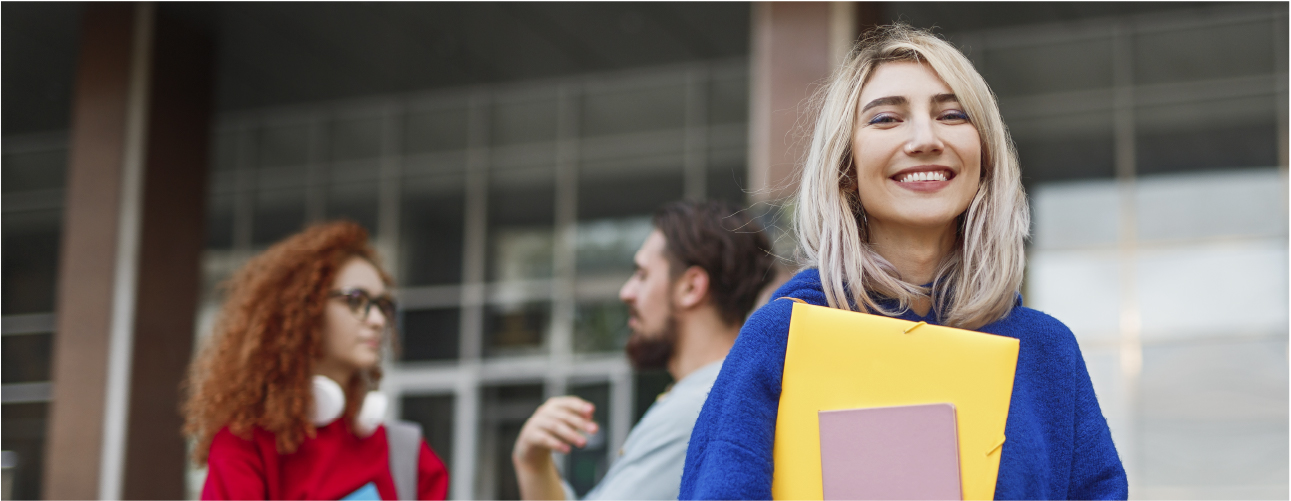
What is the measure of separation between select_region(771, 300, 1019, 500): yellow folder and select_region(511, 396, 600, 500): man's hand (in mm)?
1181

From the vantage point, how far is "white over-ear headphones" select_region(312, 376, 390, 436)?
278cm

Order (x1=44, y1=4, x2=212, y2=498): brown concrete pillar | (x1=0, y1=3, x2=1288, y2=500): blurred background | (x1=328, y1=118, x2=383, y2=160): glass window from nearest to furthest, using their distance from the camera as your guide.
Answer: (x1=44, y1=4, x2=212, y2=498): brown concrete pillar < (x1=0, y1=3, x2=1288, y2=500): blurred background < (x1=328, y1=118, x2=383, y2=160): glass window

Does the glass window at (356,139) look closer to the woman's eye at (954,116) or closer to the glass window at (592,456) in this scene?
the glass window at (592,456)

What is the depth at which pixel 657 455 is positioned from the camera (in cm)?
254

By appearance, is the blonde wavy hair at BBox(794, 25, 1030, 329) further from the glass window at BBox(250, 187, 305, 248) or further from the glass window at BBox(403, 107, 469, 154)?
the glass window at BBox(250, 187, 305, 248)

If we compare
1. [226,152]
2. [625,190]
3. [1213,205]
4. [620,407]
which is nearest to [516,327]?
[620,407]

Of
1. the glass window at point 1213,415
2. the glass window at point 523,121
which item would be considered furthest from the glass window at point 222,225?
the glass window at point 1213,415

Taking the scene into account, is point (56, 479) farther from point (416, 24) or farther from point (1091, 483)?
point (1091, 483)

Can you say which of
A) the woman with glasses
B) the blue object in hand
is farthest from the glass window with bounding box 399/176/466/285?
the blue object in hand

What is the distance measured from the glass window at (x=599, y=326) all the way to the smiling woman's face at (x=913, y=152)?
9989 mm

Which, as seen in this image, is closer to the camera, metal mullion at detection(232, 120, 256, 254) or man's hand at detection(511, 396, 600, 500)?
man's hand at detection(511, 396, 600, 500)

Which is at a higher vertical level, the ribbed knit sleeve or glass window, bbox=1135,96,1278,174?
glass window, bbox=1135,96,1278,174

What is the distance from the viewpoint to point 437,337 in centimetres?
1230

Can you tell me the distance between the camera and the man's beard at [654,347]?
2.97m
